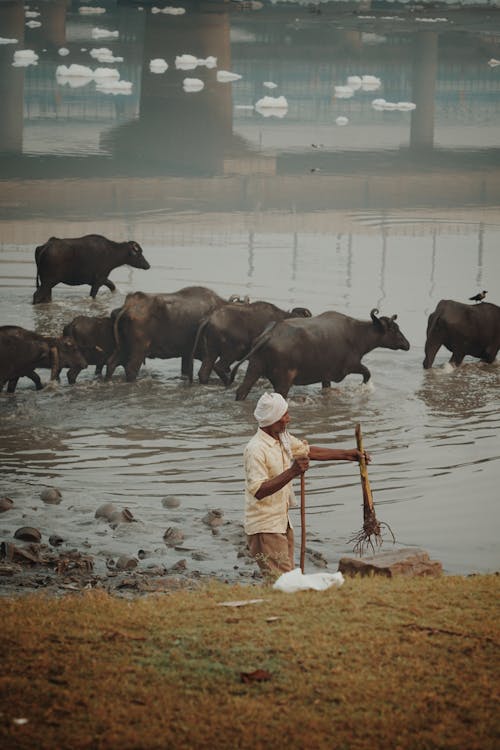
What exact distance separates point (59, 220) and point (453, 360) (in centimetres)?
1551

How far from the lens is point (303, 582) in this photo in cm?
895

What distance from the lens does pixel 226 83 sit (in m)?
55.5

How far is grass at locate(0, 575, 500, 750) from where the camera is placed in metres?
6.79

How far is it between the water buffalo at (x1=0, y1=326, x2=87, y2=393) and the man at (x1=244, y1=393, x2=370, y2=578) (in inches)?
314

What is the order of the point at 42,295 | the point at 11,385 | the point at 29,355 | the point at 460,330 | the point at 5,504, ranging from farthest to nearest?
the point at 42,295, the point at 460,330, the point at 11,385, the point at 29,355, the point at 5,504

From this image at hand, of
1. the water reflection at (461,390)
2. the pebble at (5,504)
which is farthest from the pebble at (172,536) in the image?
the water reflection at (461,390)

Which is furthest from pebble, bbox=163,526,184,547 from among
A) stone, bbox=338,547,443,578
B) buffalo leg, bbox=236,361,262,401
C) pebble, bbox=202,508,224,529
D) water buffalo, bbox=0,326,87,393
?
water buffalo, bbox=0,326,87,393

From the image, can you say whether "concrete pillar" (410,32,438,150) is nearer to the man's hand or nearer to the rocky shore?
the rocky shore

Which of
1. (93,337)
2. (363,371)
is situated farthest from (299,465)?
(93,337)

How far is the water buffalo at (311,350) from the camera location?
16859mm

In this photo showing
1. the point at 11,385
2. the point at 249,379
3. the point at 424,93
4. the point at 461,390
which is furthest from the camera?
the point at 424,93

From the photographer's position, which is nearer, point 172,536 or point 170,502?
point 172,536

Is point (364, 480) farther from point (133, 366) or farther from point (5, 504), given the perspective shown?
point (133, 366)

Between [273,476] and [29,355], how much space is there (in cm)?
834
